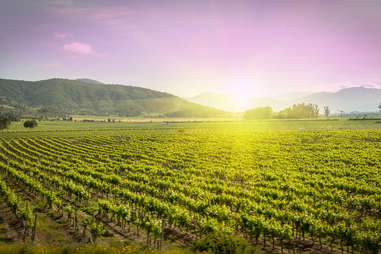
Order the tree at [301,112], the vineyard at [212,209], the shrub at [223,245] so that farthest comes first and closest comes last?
the tree at [301,112]
the vineyard at [212,209]
the shrub at [223,245]

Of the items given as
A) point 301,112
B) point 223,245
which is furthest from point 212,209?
point 301,112

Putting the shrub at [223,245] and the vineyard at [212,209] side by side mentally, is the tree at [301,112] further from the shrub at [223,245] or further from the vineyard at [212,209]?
the shrub at [223,245]

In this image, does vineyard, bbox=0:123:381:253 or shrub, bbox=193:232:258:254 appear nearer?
shrub, bbox=193:232:258:254

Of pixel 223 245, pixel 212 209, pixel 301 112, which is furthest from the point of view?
pixel 301 112

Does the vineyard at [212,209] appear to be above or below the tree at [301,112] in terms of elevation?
below

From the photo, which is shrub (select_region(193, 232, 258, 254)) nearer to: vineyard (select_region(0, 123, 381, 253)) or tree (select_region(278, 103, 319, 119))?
vineyard (select_region(0, 123, 381, 253))

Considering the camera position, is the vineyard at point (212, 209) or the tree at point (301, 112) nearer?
the vineyard at point (212, 209)

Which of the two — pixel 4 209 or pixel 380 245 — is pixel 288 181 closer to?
pixel 380 245

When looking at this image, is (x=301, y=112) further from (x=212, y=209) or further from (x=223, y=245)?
(x=223, y=245)

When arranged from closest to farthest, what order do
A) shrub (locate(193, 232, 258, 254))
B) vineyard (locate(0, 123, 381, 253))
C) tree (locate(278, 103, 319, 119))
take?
shrub (locate(193, 232, 258, 254))
vineyard (locate(0, 123, 381, 253))
tree (locate(278, 103, 319, 119))

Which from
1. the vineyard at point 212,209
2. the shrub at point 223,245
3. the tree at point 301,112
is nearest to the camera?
the shrub at point 223,245

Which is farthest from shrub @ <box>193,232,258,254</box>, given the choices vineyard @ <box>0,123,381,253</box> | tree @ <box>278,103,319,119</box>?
tree @ <box>278,103,319,119</box>

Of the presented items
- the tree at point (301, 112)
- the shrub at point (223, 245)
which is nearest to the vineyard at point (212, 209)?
the shrub at point (223, 245)

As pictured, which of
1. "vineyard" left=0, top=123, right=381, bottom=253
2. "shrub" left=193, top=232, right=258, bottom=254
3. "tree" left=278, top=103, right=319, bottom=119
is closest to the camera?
"shrub" left=193, top=232, right=258, bottom=254
